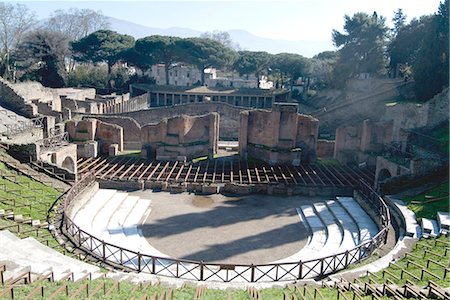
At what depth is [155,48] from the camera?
6206 cm

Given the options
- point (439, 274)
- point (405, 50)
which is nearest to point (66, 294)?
point (439, 274)

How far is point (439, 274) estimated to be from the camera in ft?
44.2

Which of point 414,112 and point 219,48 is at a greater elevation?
point 219,48

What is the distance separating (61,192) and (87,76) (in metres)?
43.6

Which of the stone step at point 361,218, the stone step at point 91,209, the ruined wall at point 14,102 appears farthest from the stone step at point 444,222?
the ruined wall at point 14,102

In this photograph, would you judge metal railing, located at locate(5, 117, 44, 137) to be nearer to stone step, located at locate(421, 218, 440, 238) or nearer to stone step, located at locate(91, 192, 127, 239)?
stone step, located at locate(91, 192, 127, 239)

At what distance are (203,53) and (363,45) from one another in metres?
24.1

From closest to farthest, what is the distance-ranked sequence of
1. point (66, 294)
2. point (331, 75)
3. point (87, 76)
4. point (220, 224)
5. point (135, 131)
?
point (66, 294) < point (220, 224) < point (135, 131) < point (331, 75) < point (87, 76)

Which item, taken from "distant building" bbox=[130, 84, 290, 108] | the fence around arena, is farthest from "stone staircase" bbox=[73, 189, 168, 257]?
"distant building" bbox=[130, 84, 290, 108]

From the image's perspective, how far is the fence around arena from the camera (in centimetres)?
1434

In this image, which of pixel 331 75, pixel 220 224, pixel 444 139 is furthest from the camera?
pixel 331 75

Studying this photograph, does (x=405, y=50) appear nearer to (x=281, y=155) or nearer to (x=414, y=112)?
(x=414, y=112)

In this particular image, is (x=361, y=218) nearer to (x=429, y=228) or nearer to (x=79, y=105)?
(x=429, y=228)

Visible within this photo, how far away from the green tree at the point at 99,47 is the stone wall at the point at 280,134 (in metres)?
37.4
